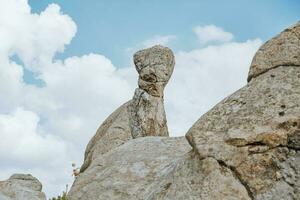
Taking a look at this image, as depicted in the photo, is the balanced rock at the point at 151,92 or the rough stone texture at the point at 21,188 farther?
the balanced rock at the point at 151,92

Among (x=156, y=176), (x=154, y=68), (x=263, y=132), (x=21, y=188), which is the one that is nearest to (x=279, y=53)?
(x=263, y=132)

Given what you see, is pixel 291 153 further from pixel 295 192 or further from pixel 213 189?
pixel 213 189

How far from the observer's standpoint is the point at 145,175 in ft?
25.4

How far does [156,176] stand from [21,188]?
26.6 ft

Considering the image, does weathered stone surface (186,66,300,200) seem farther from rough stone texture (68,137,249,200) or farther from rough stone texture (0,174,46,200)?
rough stone texture (0,174,46,200)

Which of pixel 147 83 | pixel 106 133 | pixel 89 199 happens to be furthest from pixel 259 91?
pixel 106 133

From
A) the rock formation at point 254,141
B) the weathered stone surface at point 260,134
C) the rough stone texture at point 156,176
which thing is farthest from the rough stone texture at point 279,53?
the rough stone texture at point 156,176

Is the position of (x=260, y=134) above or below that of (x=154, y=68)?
below

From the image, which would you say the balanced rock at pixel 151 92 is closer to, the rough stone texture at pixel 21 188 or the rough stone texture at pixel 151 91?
the rough stone texture at pixel 151 91

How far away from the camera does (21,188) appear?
1489cm

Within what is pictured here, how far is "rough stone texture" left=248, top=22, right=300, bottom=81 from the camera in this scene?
6125 mm

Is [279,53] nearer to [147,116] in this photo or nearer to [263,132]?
[263,132]

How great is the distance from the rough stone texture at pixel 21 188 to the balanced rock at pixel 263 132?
876 cm

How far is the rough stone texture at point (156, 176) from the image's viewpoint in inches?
216
